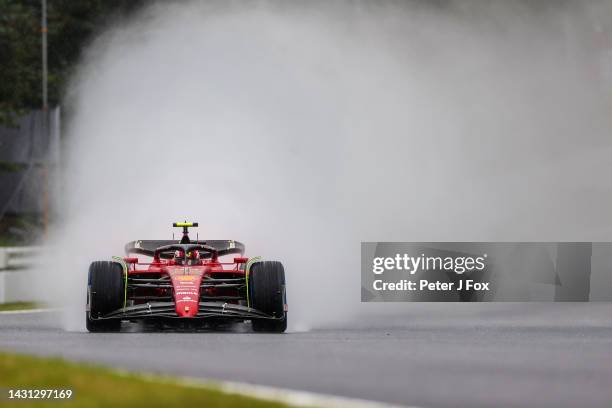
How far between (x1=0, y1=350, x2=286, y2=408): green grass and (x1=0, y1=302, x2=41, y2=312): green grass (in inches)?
548

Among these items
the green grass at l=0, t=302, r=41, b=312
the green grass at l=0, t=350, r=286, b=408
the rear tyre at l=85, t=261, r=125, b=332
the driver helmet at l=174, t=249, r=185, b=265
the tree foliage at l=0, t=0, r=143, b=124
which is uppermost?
the tree foliage at l=0, t=0, r=143, b=124

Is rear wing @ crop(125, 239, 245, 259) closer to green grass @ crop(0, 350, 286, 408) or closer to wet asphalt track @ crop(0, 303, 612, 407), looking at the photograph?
wet asphalt track @ crop(0, 303, 612, 407)

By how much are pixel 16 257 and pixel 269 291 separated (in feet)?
37.8

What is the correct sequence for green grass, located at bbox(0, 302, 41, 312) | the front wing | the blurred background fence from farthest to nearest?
the blurred background fence, green grass, located at bbox(0, 302, 41, 312), the front wing

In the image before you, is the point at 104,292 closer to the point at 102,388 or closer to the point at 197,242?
the point at 197,242

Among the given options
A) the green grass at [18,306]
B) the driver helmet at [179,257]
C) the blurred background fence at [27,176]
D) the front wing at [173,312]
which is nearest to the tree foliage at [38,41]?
the blurred background fence at [27,176]

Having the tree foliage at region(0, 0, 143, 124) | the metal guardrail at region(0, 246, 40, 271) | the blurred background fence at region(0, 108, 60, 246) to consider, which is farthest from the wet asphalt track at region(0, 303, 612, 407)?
A: the tree foliage at region(0, 0, 143, 124)

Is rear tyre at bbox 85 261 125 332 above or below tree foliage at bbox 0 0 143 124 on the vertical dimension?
below

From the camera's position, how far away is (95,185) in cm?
4181

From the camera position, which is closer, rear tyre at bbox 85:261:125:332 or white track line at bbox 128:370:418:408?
white track line at bbox 128:370:418:408

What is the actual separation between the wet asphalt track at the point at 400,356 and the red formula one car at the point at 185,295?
0.83 ft

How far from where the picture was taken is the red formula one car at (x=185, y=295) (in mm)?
18594

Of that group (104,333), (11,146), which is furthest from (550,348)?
(11,146)

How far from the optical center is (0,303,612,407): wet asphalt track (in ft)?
40.3
